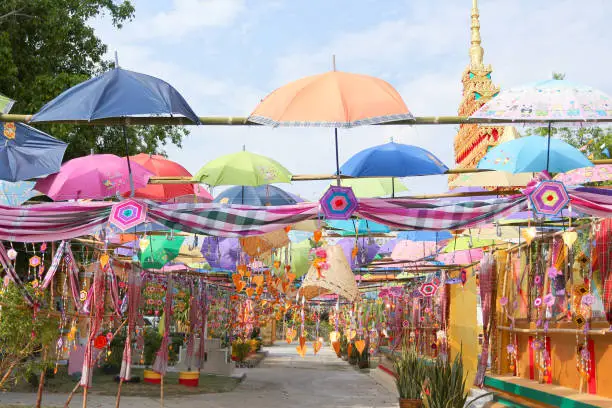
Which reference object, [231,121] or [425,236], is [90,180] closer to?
[231,121]

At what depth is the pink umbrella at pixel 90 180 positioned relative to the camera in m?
7.93

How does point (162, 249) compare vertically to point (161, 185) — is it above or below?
below

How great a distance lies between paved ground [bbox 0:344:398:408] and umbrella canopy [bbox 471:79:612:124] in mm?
9068

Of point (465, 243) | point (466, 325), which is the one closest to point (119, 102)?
point (465, 243)

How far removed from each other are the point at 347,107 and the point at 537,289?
398cm

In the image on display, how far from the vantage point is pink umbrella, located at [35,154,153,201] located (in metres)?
7.93

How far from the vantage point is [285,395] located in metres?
16.7

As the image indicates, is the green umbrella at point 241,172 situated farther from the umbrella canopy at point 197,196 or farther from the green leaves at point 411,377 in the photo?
the green leaves at point 411,377

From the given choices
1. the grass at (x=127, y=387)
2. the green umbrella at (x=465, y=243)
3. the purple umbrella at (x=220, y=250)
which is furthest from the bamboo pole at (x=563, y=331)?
the grass at (x=127, y=387)

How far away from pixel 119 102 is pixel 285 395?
39.6ft

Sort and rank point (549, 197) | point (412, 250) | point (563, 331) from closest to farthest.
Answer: point (549, 197)
point (563, 331)
point (412, 250)

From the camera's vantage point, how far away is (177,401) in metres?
14.2

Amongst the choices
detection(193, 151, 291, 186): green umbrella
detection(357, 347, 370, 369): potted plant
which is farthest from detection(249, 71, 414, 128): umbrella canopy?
detection(357, 347, 370, 369): potted plant

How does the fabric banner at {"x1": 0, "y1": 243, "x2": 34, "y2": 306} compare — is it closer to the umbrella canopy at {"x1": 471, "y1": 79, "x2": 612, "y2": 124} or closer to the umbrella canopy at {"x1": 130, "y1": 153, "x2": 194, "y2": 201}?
the umbrella canopy at {"x1": 130, "y1": 153, "x2": 194, "y2": 201}
